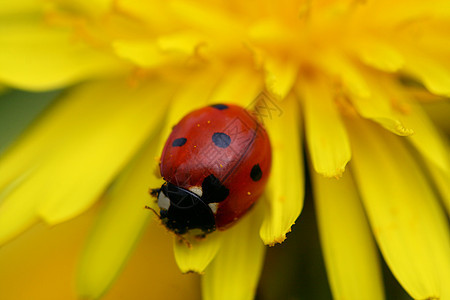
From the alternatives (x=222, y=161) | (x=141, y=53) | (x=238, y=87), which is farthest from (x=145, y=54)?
(x=222, y=161)

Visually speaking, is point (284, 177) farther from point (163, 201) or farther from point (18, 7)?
point (18, 7)

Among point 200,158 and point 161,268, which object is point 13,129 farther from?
point 200,158

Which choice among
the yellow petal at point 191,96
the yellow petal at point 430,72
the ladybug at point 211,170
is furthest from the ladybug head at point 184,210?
the yellow petal at point 430,72

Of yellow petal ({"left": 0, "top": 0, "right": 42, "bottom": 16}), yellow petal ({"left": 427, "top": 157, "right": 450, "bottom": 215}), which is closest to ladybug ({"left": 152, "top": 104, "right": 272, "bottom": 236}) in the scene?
yellow petal ({"left": 427, "top": 157, "right": 450, "bottom": 215})

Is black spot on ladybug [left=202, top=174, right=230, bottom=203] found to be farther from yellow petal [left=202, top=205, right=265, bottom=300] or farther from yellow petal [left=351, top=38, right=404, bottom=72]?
yellow petal [left=351, top=38, right=404, bottom=72]

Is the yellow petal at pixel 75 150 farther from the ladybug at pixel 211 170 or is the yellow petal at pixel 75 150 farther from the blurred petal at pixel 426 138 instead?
the blurred petal at pixel 426 138

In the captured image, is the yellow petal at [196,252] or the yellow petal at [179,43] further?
the yellow petal at [179,43]

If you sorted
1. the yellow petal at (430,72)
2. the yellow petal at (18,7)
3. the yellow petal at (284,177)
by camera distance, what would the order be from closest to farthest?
the yellow petal at (284,177)
the yellow petal at (430,72)
the yellow petal at (18,7)

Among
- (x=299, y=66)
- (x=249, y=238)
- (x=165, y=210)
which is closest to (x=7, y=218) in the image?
(x=165, y=210)

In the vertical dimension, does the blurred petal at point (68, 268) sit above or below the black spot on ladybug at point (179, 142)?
below
